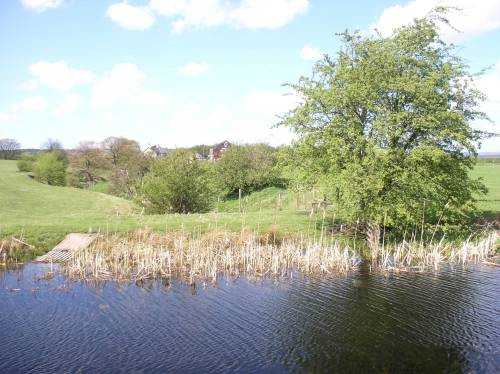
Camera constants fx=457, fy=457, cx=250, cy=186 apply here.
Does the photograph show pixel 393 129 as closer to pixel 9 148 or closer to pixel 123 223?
pixel 123 223

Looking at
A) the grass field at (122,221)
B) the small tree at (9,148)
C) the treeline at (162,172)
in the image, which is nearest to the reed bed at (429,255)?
the grass field at (122,221)

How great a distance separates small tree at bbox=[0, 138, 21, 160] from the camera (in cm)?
12850

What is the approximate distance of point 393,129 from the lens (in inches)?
1100

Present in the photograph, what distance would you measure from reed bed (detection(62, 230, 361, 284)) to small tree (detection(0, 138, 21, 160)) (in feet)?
383

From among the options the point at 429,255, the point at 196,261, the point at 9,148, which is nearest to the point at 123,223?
the point at 196,261

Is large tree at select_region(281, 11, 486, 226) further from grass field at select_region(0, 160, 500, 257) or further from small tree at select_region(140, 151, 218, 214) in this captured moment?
small tree at select_region(140, 151, 218, 214)

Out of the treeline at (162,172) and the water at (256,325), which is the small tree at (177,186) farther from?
the water at (256,325)

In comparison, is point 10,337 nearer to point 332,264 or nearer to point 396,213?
point 332,264

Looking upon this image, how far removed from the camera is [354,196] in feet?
92.4

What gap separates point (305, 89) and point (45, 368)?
2383 centimetres

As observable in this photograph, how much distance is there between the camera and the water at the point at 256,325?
14836mm

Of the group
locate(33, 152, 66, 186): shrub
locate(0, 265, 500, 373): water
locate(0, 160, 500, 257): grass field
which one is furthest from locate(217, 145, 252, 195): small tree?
locate(0, 265, 500, 373): water

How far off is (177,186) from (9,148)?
367 ft

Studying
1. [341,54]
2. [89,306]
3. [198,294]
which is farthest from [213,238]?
[341,54]
